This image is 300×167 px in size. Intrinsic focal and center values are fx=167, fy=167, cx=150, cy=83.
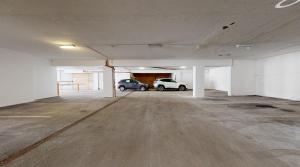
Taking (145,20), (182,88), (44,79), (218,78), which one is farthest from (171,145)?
(218,78)

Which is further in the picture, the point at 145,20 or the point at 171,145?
the point at 145,20

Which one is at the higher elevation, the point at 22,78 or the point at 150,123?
the point at 22,78

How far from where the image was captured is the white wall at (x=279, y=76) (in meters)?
8.92

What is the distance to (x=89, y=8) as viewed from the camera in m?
3.46

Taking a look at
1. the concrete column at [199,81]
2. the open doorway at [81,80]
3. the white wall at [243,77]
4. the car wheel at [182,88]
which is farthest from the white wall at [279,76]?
the open doorway at [81,80]

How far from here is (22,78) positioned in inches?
340

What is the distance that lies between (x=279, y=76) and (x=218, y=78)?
8110mm

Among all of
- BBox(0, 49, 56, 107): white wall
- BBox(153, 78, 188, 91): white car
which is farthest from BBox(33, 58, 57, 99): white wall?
BBox(153, 78, 188, 91): white car

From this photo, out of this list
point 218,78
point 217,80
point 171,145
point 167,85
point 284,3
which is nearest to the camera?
point 171,145

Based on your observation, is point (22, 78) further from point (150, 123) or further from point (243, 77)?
point (243, 77)

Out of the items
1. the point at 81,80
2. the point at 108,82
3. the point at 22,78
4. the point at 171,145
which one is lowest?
the point at 171,145

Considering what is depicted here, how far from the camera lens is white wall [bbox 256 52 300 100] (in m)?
8.92

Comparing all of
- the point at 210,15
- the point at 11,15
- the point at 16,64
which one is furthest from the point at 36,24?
the point at 16,64

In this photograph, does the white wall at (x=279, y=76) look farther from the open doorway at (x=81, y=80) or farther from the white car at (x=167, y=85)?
the open doorway at (x=81, y=80)
